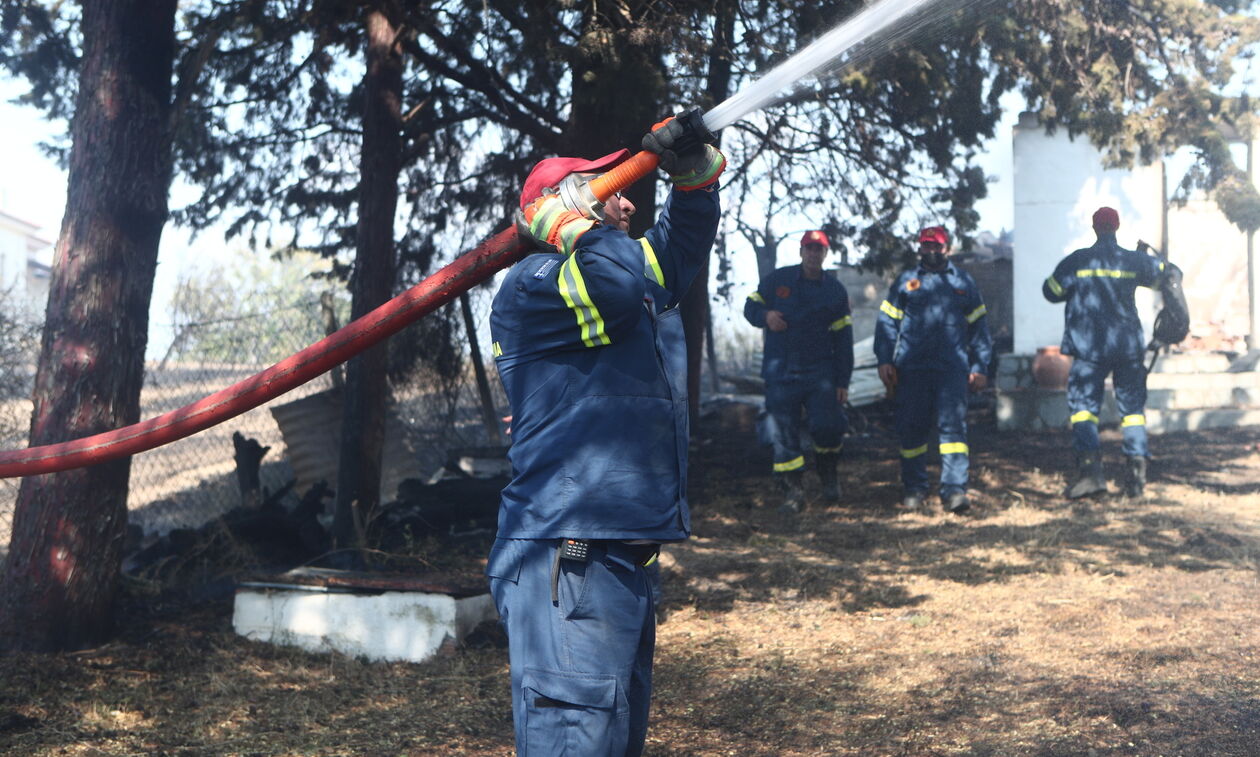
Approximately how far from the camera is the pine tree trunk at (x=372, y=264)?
756cm

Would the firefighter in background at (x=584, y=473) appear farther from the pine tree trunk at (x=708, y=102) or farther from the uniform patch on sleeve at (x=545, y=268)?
the pine tree trunk at (x=708, y=102)

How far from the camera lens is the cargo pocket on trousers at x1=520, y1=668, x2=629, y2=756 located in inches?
105

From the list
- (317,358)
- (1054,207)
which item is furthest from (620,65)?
(1054,207)

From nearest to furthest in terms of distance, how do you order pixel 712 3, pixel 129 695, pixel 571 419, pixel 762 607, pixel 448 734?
pixel 571 419
pixel 448 734
pixel 129 695
pixel 762 607
pixel 712 3

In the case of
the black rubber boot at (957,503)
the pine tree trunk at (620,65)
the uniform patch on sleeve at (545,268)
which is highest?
the pine tree trunk at (620,65)

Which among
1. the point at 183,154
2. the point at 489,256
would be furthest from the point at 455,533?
the point at 489,256

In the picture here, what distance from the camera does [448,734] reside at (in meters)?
4.24

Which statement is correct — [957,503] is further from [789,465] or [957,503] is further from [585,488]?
[585,488]

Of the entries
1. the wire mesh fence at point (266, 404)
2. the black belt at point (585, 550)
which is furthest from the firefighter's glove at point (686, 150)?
the wire mesh fence at point (266, 404)

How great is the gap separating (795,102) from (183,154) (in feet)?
16.6

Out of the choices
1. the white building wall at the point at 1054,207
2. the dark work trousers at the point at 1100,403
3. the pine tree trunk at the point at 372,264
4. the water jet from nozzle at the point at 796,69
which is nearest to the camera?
the water jet from nozzle at the point at 796,69

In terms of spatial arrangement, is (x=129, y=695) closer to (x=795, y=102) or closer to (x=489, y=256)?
(x=489, y=256)

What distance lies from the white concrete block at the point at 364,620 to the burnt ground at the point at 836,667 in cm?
8

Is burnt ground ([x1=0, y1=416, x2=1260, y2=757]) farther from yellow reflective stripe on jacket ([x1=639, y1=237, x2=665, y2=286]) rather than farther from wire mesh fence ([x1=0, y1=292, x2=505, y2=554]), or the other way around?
wire mesh fence ([x1=0, y1=292, x2=505, y2=554])
